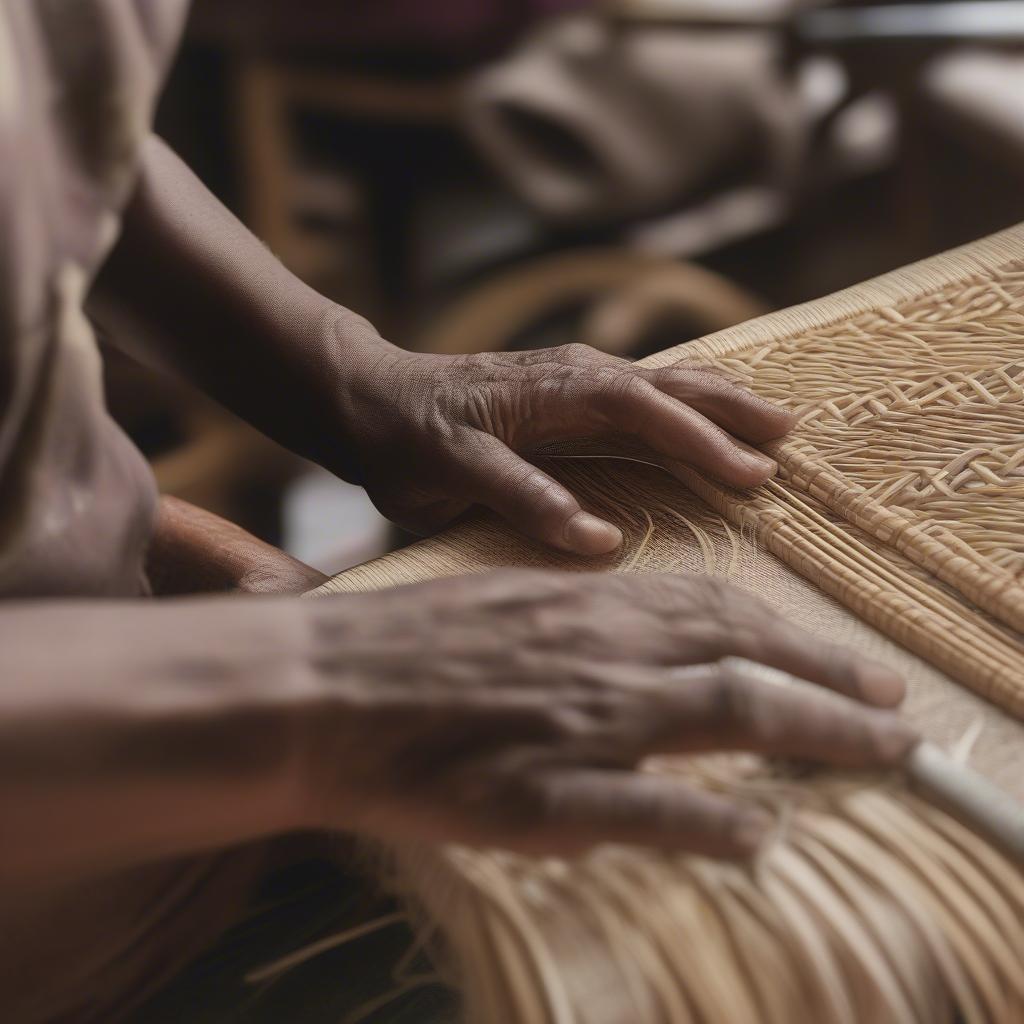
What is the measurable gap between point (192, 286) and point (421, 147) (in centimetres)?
99

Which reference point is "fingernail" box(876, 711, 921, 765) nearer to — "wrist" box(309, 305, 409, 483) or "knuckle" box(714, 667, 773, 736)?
"knuckle" box(714, 667, 773, 736)

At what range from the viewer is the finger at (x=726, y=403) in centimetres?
72

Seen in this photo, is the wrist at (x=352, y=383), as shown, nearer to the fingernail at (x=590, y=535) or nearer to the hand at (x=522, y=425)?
the hand at (x=522, y=425)

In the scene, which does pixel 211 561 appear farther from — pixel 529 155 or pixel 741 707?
pixel 529 155

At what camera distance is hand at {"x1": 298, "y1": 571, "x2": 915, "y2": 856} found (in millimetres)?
466

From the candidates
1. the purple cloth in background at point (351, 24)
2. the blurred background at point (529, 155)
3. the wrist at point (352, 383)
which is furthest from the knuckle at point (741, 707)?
the purple cloth in background at point (351, 24)

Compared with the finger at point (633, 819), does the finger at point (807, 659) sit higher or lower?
higher

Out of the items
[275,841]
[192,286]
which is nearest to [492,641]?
[275,841]

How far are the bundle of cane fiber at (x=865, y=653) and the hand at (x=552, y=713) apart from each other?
2cm

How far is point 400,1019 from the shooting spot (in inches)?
23.0

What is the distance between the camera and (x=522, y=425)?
76 centimetres

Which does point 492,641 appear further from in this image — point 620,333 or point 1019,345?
point 620,333

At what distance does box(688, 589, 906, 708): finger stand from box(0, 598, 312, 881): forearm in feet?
0.59

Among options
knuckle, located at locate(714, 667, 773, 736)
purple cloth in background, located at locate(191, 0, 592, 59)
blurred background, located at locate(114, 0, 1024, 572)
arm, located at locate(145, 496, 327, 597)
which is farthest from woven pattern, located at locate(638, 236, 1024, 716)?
purple cloth in background, located at locate(191, 0, 592, 59)
